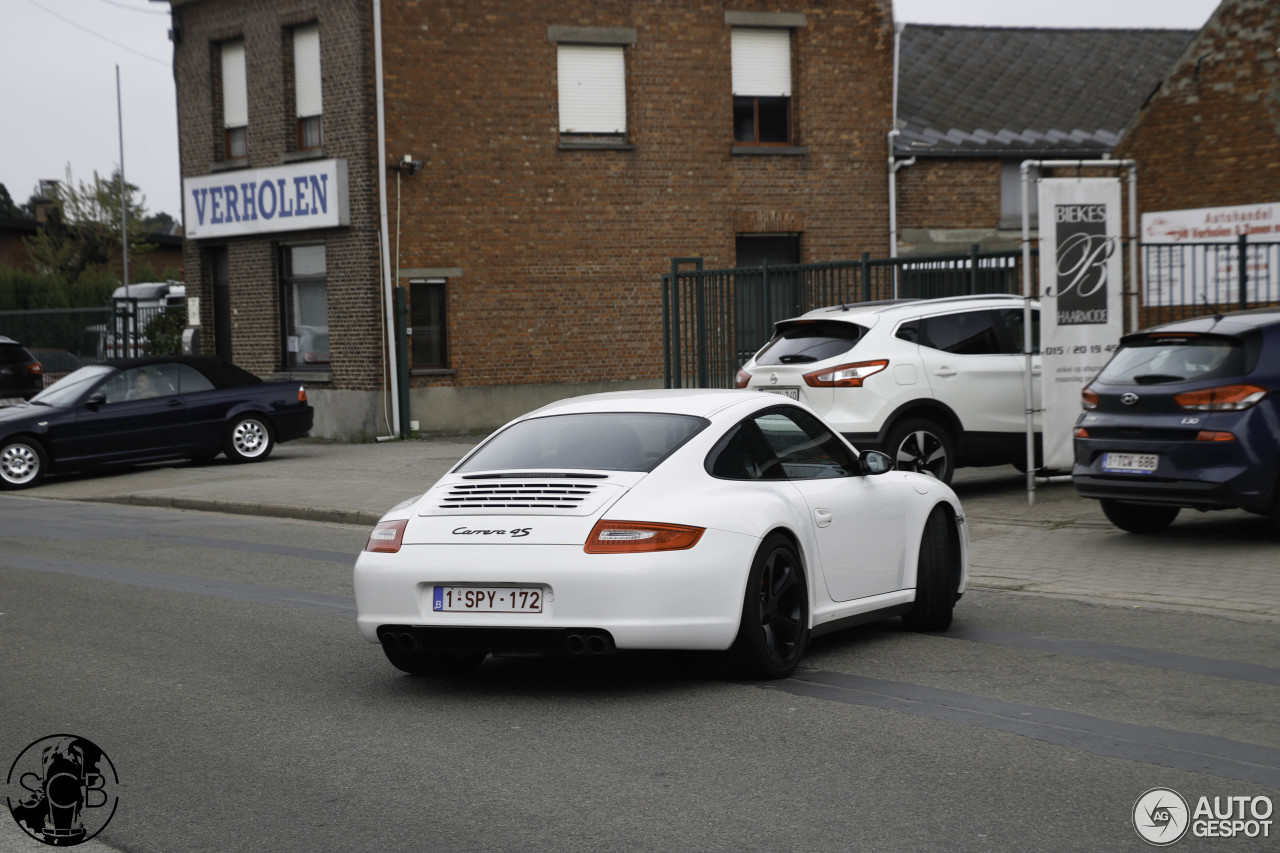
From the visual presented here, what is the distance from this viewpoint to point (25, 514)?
1598cm

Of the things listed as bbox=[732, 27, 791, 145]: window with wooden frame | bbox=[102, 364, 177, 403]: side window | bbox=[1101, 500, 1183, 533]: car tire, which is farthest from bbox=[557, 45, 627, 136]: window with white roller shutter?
Result: bbox=[1101, 500, 1183, 533]: car tire

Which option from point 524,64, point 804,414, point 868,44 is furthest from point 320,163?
point 804,414

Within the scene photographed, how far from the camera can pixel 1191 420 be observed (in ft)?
34.3

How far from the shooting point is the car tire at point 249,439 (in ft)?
68.2

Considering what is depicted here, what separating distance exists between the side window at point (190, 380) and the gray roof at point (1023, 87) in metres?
13.1

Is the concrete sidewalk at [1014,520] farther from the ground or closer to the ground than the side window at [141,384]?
Result: closer to the ground

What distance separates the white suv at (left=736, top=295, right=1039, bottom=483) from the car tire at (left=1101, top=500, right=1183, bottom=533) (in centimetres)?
187

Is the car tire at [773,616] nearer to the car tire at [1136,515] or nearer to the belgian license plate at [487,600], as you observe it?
the belgian license plate at [487,600]

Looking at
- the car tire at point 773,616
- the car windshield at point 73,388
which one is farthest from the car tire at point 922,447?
the car windshield at point 73,388

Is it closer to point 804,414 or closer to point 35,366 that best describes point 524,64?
point 35,366

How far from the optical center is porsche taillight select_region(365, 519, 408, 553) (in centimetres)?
686

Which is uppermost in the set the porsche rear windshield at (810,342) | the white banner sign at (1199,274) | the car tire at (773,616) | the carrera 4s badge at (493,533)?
the white banner sign at (1199,274)

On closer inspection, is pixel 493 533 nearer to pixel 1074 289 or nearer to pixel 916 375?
pixel 916 375

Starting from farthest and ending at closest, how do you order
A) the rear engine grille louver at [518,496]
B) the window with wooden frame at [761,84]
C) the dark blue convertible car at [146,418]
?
1. the window with wooden frame at [761,84]
2. the dark blue convertible car at [146,418]
3. the rear engine grille louver at [518,496]
